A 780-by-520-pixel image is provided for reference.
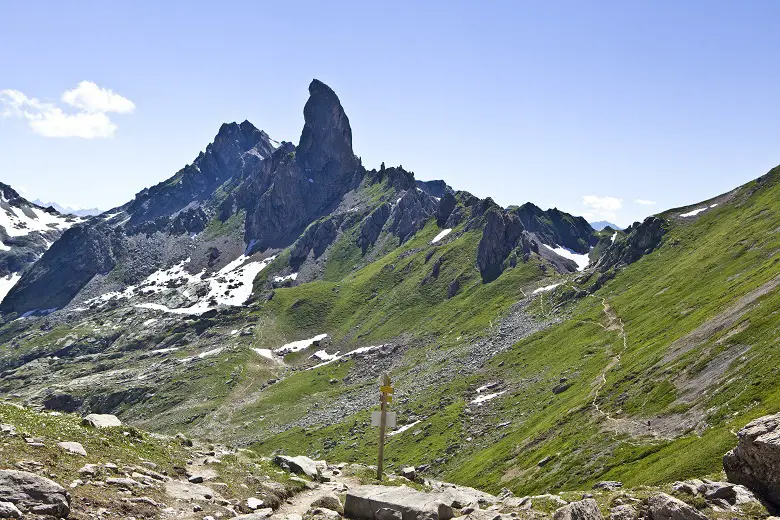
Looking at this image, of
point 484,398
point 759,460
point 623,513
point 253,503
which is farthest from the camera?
point 484,398

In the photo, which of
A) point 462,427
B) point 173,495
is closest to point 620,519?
point 173,495

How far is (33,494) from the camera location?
707 inches

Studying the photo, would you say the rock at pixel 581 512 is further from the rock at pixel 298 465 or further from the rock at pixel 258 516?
the rock at pixel 298 465

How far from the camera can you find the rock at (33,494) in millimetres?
17531

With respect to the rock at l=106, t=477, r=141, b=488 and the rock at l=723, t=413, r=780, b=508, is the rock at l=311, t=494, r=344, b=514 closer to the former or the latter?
the rock at l=106, t=477, r=141, b=488

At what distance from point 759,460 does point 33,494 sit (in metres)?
26.5

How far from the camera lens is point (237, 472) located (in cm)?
3108

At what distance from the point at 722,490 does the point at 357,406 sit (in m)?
154

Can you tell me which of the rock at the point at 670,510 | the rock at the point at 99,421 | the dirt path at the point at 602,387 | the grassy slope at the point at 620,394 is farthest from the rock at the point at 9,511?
the dirt path at the point at 602,387

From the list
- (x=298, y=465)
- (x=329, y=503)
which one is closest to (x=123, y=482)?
(x=329, y=503)

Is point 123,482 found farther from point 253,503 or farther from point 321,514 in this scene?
point 321,514

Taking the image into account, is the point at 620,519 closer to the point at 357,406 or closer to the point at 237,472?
the point at 237,472

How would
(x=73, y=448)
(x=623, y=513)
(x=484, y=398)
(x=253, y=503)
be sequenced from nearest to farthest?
(x=623, y=513), (x=73, y=448), (x=253, y=503), (x=484, y=398)

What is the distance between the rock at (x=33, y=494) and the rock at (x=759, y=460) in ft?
83.6
